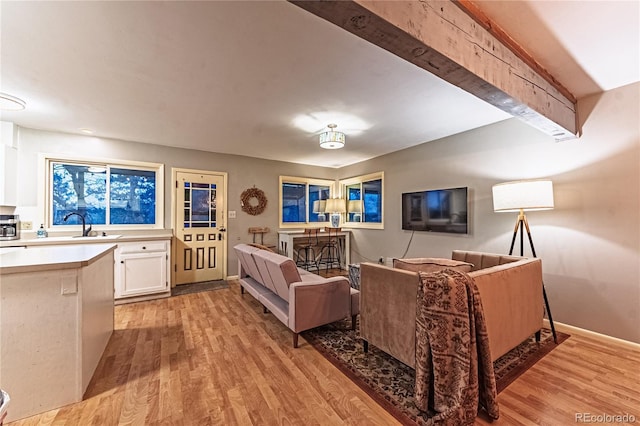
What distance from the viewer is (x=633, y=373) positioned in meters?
2.00

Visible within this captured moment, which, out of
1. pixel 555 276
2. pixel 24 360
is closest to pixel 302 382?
pixel 24 360

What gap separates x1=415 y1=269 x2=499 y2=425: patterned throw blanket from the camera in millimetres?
1483

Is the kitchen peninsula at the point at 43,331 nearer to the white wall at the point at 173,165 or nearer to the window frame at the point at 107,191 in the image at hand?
the window frame at the point at 107,191

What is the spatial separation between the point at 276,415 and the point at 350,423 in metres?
0.46

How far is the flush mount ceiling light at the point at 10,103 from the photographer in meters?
2.57

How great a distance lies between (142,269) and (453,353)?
4019 mm

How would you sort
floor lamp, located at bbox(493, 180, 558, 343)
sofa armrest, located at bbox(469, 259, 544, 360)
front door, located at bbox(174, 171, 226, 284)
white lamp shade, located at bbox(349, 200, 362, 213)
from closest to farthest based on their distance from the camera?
sofa armrest, located at bbox(469, 259, 544, 360) < floor lamp, located at bbox(493, 180, 558, 343) < front door, located at bbox(174, 171, 226, 284) < white lamp shade, located at bbox(349, 200, 362, 213)

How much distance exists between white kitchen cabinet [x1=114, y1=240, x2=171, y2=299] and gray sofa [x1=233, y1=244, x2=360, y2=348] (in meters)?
1.83

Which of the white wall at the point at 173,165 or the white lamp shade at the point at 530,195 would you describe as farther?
the white wall at the point at 173,165

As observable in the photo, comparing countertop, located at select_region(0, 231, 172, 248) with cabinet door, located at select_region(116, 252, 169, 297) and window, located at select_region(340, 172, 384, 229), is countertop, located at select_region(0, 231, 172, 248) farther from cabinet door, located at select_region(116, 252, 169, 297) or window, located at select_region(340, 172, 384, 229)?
window, located at select_region(340, 172, 384, 229)

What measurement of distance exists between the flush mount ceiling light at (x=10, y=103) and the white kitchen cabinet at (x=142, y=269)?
181 centimetres

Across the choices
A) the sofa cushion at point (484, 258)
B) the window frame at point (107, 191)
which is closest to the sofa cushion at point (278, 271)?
the sofa cushion at point (484, 258)

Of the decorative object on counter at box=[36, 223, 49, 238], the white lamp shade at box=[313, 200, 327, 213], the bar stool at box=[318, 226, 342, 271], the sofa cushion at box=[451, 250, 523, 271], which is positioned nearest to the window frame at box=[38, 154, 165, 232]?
the decorative object on counter at box=[36, 223, 49, 238]

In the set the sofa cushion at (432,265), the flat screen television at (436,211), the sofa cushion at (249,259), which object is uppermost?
the flat screen television at (436,211)
